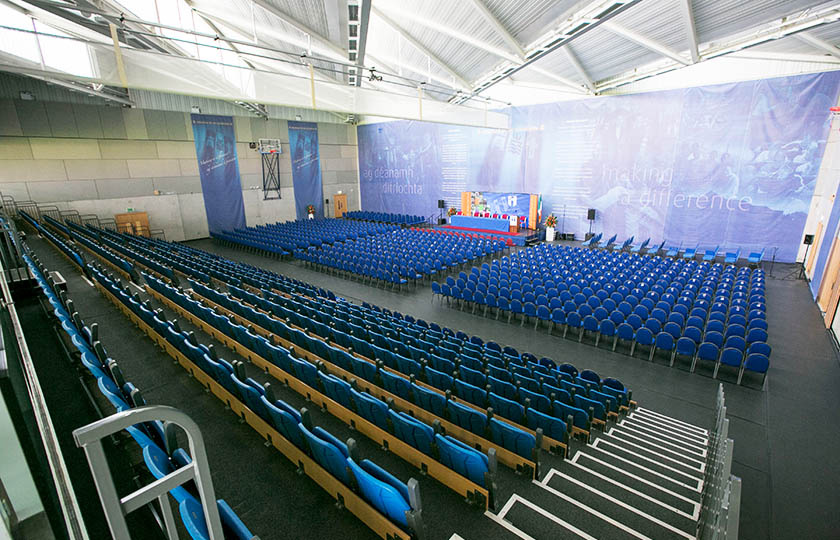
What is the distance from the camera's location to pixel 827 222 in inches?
440

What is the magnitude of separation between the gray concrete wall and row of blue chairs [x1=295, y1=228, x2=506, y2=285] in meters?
9.19

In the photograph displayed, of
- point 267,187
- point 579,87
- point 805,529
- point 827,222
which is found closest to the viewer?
point 805,529

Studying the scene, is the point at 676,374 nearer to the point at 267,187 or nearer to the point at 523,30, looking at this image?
the point at 523,30

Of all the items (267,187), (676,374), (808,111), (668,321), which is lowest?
(676,374)

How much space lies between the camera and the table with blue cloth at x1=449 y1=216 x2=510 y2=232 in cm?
1917

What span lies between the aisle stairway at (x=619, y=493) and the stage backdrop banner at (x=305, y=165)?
918 inches

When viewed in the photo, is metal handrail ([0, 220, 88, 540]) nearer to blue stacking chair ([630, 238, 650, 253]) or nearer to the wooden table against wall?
blue stacking chair ([630, 238, 650, 253])

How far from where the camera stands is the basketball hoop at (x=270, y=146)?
2216 cm

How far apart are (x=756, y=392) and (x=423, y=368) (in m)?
5.76

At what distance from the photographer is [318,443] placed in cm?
311

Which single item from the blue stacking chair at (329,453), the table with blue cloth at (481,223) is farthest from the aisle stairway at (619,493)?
the table with blue cloth at (481,223)

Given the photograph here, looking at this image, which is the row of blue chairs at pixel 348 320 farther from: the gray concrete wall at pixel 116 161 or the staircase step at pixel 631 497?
the gray concrete wall at pixel 116 161

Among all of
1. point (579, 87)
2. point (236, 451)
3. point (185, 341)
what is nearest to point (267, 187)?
point (579, 87)

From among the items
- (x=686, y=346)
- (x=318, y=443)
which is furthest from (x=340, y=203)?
(x=318, y=443)
